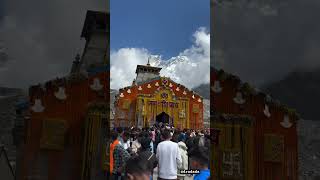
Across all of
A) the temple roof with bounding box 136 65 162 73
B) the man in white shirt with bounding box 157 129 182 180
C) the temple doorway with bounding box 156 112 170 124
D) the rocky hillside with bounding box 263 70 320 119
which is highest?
the temple roof with bounding box 136 65 162 73

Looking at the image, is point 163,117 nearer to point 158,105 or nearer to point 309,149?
point 158,105

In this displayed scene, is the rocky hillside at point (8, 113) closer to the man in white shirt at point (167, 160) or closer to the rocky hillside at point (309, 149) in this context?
the man in white shirt at point (167, 160)

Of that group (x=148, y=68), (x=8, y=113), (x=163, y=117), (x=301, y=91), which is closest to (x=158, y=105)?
(x=163, y=117)

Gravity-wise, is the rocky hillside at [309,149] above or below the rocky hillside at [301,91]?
below

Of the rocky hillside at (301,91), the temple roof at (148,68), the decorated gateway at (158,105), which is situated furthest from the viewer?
the temple roof at (148,68)

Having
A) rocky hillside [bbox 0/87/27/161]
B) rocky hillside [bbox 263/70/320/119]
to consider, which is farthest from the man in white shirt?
rocky hillside [bbox 0/87/27/161]

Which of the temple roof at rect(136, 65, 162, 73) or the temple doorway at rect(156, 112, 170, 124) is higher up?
the temple roof at rect(136, 65, 162, 73)

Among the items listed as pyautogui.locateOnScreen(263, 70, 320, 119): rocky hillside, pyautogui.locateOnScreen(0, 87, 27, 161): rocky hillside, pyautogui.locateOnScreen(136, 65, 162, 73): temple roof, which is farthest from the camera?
pyautogui.locateOnScreen(136, 65, 162, 73): temple roof

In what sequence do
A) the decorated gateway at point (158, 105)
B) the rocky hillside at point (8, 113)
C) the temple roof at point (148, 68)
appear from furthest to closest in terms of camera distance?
1. the temple roof at point (148, 68)
2. the decorated gateway at point (158, 105)
3. the rocky hillside at point (8, 113)

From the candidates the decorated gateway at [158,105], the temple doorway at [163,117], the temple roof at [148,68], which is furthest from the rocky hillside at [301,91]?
the temple roof at [148,68]

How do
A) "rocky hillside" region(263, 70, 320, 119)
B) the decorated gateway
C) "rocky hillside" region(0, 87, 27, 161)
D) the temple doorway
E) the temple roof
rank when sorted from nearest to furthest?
"rocky hillside" region(0, 87, 27, 161) → "rocky hillside" region(263, 70, 320, 119) → the decorated gateway → the temple doorway → the temple roof

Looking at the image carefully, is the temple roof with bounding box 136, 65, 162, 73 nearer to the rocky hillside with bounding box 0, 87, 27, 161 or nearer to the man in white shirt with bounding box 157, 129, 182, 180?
the man in white shirt with bounding box 157, 129, 182, 180

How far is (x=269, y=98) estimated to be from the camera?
13.8ft

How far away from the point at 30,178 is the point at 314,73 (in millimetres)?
3007
